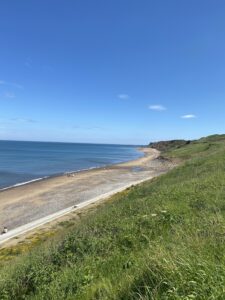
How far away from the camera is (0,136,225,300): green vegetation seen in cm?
408

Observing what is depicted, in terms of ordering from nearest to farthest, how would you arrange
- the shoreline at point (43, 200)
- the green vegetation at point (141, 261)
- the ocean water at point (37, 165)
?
the green vegetation at point (141, 261) < the shoreline at point (43, 200) < the ocean water at point (37, 165)

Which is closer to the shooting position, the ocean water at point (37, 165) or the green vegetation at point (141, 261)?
the green vegetation at point (141, 261)

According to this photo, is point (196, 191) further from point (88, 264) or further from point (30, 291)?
point (30, 291)

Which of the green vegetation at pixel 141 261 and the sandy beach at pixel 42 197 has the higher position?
the green vegetation at pixel 141 261

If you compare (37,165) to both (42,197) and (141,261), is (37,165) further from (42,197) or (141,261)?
(141,261)

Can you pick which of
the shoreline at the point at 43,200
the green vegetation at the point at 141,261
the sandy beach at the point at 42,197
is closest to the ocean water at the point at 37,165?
the sandy beach at the point at 42,197

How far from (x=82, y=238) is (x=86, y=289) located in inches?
126

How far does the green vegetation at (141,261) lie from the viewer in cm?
408

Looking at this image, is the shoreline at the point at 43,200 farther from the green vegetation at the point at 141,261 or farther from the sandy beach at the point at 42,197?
the green vegetation at the point at 141,261

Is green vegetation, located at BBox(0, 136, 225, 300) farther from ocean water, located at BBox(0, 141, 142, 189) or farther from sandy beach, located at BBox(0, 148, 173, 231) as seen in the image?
ocean water, located at BBox(0, 141, 142, 189)

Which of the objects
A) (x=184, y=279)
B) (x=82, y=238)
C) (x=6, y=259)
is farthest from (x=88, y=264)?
(x=6, y=259)

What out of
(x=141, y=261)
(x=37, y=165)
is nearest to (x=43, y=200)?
(x=141, y=261)

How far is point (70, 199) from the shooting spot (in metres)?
32.2

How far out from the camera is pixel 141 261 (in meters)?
5.86
